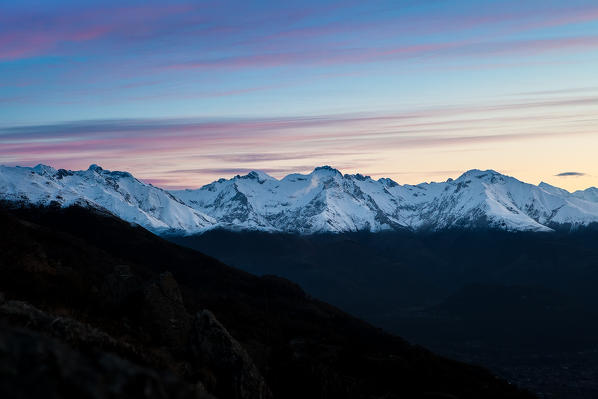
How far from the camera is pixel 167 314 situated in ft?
144

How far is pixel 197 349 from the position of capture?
38.3 metres

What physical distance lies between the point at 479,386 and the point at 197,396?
134m

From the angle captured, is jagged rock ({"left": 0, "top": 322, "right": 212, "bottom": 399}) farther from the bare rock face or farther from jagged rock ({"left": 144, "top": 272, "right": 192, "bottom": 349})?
jagged rock ({"left": 144, "top": 272, "right": 192, "bottom": 349})

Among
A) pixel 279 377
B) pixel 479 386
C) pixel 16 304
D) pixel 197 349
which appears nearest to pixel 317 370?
pixel 279 377

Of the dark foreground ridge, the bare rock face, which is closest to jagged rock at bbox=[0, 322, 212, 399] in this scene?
the dark foreground ridge

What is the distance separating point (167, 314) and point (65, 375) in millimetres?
34253

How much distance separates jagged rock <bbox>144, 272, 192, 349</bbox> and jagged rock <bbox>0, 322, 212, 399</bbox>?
30215mm

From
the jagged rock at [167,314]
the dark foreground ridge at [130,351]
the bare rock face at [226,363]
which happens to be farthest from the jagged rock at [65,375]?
the jagged rock at [167,314]

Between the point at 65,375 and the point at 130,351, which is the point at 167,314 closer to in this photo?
the point at 130,351

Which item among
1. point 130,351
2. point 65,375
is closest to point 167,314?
point 130,351

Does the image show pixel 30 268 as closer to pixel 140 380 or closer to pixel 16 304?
pixel 16 304

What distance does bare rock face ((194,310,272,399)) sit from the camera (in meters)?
35.4

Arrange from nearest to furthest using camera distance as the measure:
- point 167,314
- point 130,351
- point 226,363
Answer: point 130,351, point 226,363, point 167,314

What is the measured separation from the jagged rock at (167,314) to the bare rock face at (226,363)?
2.57m
